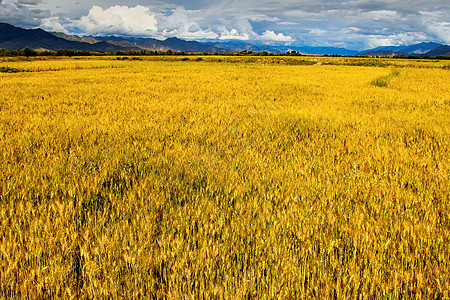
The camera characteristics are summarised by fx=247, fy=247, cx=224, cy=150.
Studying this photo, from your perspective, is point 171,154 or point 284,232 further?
point 171,154

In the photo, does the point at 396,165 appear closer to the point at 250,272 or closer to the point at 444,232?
the point at 444,232

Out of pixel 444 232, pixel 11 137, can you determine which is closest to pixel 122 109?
pixel 11 137

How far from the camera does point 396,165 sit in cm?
374

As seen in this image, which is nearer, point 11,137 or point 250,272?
point 250,272

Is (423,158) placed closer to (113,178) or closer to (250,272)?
(250,272)

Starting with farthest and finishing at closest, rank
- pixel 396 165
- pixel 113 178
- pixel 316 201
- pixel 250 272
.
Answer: pixel 396 165
pixel 113 178
pixel 316 201
pixel 250 272

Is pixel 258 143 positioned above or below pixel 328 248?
above

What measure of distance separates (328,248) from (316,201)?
785 millimetres

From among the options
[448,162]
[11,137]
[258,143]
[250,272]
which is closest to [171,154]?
[258,143]

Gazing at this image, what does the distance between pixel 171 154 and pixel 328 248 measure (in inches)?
111

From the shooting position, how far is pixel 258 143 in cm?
493

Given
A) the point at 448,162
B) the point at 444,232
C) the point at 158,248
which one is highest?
the point at 448,162

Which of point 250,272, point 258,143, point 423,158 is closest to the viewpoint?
point 250,272

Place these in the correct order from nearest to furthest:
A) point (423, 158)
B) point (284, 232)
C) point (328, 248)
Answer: point (328, 248) → point (284, 232) → point (423, 158)
